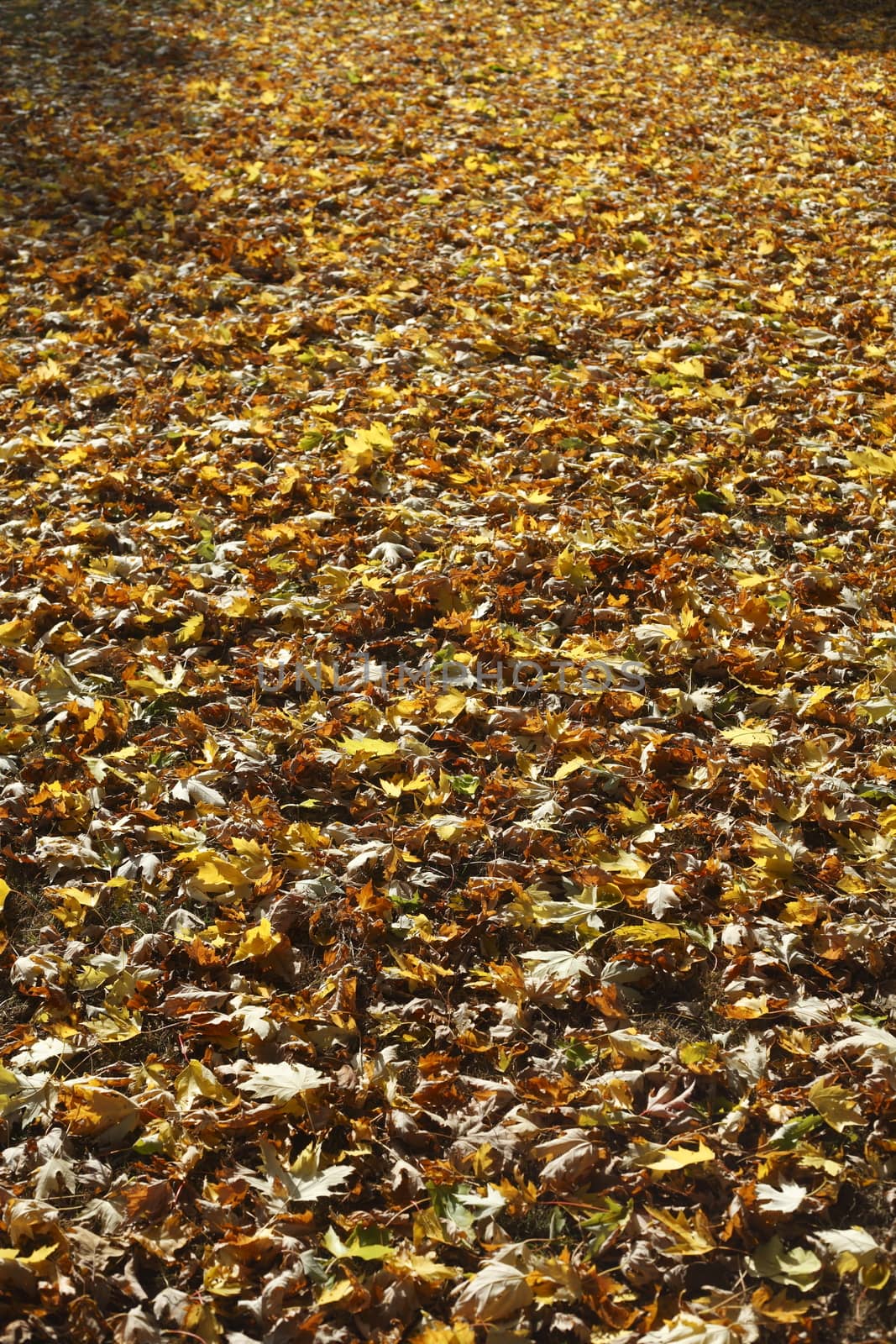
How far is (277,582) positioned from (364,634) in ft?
1.48

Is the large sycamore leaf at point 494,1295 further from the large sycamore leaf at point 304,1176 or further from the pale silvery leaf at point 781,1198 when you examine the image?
the pale silvery leaf at point 781,1198

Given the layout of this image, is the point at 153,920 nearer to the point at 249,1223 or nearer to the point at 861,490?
the point at 249,1223

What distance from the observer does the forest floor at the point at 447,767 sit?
209cm

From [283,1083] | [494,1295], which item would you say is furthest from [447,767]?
[494,1295]

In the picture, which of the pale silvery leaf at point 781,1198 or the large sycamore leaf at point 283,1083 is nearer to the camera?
the pale silvery leaf at point 781,1198

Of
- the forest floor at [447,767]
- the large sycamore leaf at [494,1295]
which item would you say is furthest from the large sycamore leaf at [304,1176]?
the large sycamore leaf at [494,1295]

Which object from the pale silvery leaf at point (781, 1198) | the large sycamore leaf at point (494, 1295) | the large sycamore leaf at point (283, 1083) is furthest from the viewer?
the large sycamore leaf at point (283, 1083)

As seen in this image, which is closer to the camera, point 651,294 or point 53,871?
point 53,871

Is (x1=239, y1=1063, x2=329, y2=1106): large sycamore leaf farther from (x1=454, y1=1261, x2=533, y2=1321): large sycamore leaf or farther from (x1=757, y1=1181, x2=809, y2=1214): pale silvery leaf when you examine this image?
(x1=757, y1=1181, x2=809, y2=1214): pale silvery leaf

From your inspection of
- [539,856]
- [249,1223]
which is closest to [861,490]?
[539,856]

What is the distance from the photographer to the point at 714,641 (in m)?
3.40

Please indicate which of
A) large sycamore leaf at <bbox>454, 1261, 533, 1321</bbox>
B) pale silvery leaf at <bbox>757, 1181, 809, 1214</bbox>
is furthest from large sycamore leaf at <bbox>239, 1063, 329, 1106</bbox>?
pale silvery leaf at <bbox>757, 1181, 809, 1214</bbox>

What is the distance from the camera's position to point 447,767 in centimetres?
307

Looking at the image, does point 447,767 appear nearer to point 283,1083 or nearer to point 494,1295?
point 283,1083
